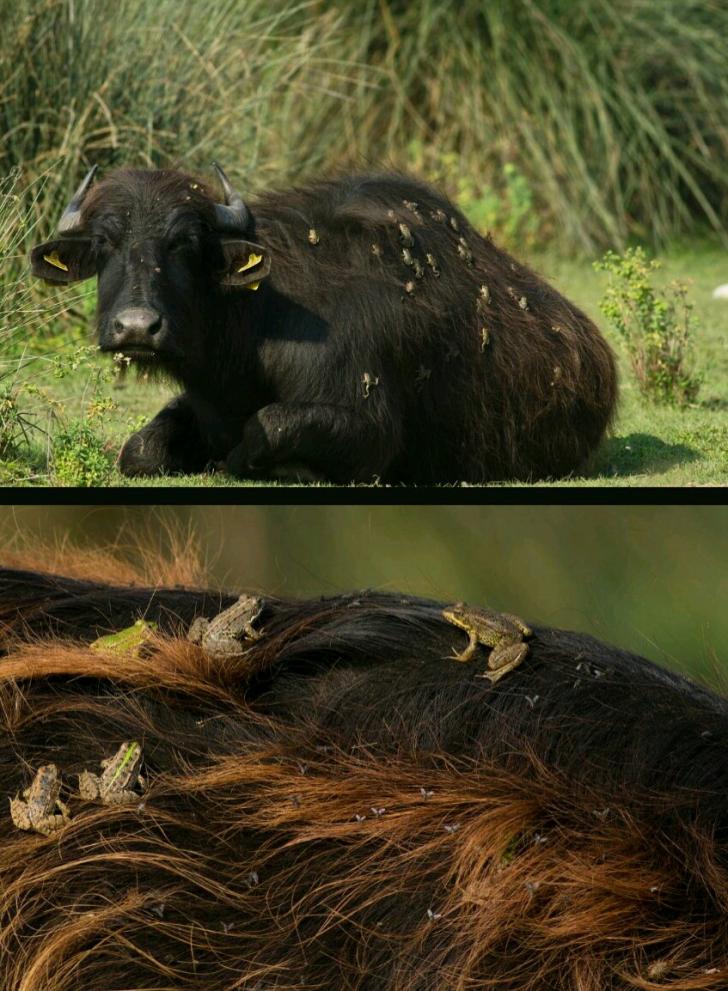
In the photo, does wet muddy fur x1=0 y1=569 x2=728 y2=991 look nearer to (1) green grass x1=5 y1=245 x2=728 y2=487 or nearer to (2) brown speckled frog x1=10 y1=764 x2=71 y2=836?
(2) brown speckled frog x1=10 y1=764 x2=71 y2=836

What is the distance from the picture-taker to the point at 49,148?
808 cm

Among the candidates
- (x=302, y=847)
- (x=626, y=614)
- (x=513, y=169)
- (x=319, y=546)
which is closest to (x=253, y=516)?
(x=319, y=546)

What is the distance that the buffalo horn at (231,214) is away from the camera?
509 centimetres

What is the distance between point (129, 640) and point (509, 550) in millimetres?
3581

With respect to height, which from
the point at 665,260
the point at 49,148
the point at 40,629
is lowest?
the point at 665,260

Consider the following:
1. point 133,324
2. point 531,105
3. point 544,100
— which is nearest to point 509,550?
point 133,324

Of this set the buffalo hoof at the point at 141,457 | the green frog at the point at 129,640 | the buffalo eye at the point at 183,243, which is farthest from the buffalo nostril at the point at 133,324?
the green frog at the point at 129,640

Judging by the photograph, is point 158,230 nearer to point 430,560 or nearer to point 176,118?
point 430,560

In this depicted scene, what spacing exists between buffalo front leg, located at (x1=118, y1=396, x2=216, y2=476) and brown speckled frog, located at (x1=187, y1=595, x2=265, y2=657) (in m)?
2.46

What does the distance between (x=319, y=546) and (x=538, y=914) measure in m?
4.09

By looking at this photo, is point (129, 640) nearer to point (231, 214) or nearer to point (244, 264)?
point (244, 264)

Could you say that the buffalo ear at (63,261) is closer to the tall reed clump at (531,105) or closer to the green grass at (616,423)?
the green grass at (616,423)

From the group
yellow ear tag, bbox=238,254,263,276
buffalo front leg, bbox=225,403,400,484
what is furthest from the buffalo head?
buffalo front leg, bbox=225,403,400,484

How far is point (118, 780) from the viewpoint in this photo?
2752mm
